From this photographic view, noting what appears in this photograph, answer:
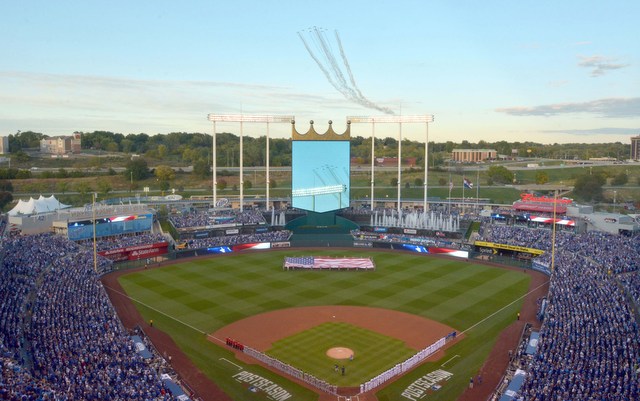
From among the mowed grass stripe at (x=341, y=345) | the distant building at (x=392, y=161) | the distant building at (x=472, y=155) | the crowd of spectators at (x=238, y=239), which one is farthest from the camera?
the distant building at (x=472, y=155)

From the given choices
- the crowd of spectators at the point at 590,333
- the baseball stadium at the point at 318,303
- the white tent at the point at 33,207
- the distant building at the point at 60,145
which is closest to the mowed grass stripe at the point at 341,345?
the baseball stadium at the point at 318,303

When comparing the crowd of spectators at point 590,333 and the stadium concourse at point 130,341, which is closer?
the stadium concourse at point 130,341

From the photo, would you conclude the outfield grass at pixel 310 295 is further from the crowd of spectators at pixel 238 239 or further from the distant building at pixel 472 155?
the distant building at pixel 472 155

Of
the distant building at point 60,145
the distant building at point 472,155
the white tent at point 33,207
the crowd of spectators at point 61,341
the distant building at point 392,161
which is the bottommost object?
the crowd of spectators at point 61,341

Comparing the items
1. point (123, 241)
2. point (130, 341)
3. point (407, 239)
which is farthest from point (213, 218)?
point (130, 341)

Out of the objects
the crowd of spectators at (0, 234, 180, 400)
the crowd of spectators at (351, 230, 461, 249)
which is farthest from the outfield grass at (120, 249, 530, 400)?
the crowd of spectators at (0, 234, 180, 400)

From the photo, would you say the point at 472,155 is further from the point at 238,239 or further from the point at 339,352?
the point at 339,352
